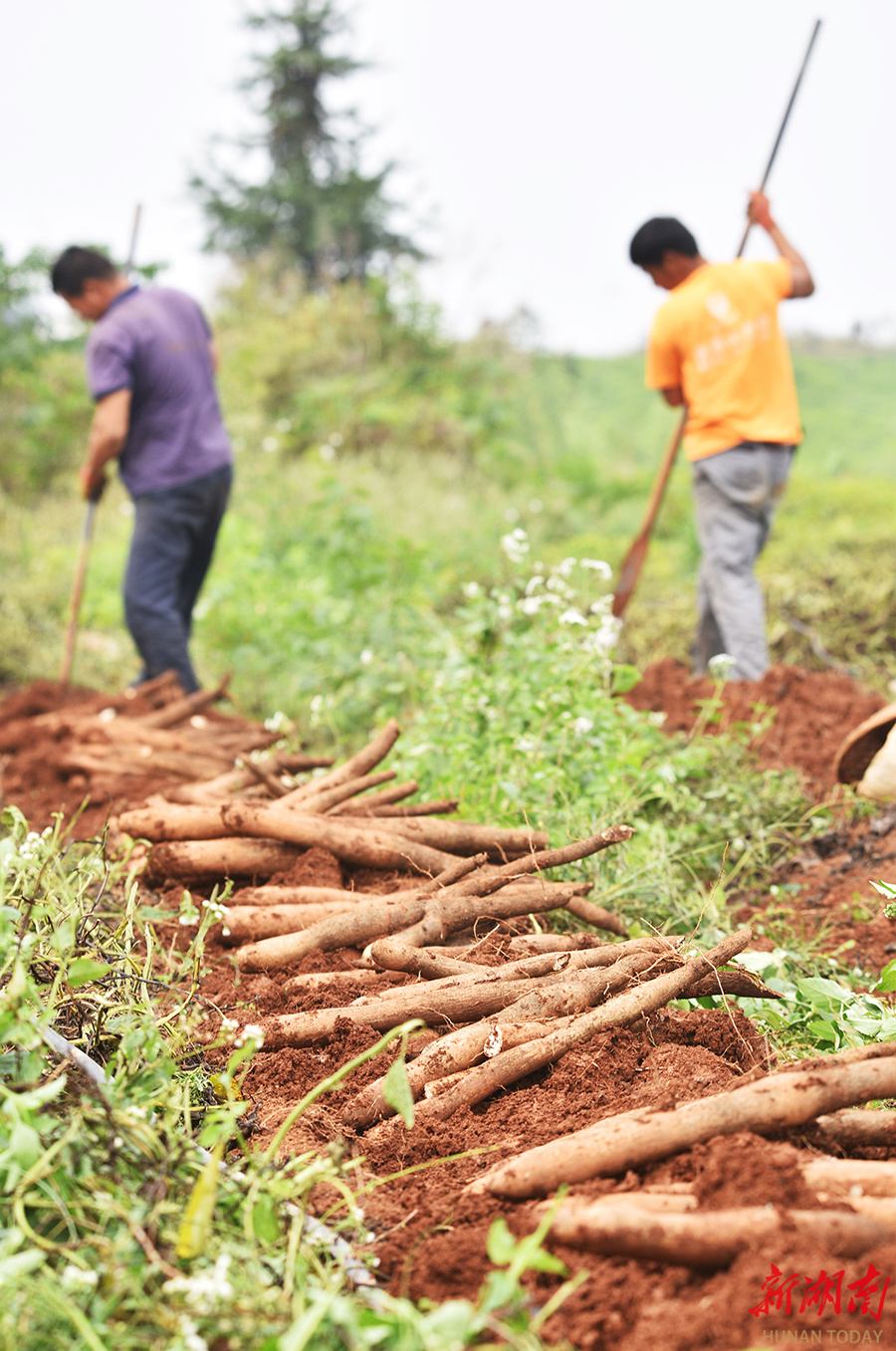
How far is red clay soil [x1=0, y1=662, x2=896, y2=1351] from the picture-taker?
3.77ft

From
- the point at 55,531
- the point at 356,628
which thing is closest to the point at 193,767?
the point at 356,628

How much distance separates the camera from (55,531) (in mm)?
9820

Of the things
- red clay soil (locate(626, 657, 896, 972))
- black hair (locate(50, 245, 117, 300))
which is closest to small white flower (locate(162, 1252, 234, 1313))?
red clay soil (locate(626, 657, 896, 972))

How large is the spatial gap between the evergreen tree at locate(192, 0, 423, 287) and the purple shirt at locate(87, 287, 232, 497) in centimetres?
1351

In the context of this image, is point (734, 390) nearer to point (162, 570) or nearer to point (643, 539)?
point (643, 539)

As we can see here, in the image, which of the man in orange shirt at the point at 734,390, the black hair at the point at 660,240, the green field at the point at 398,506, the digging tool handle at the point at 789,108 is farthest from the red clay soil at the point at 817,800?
the digging tool handle at the point at 789,108

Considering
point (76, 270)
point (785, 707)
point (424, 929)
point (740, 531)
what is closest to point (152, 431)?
point (76, 270)

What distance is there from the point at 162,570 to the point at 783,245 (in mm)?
3746

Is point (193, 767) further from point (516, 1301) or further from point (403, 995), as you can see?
point (516, 1301)

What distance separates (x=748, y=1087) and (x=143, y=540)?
4609mm

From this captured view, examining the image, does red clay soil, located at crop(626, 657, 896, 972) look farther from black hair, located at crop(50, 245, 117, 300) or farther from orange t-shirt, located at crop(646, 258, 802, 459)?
black hair, located at crop(50, 245, 117, 300)

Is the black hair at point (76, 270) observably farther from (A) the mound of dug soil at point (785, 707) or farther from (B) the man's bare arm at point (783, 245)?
(A) the mound of dug soil at point (785, 707)

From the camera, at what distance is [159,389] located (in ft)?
17.6

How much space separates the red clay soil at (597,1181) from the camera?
1150 mm
